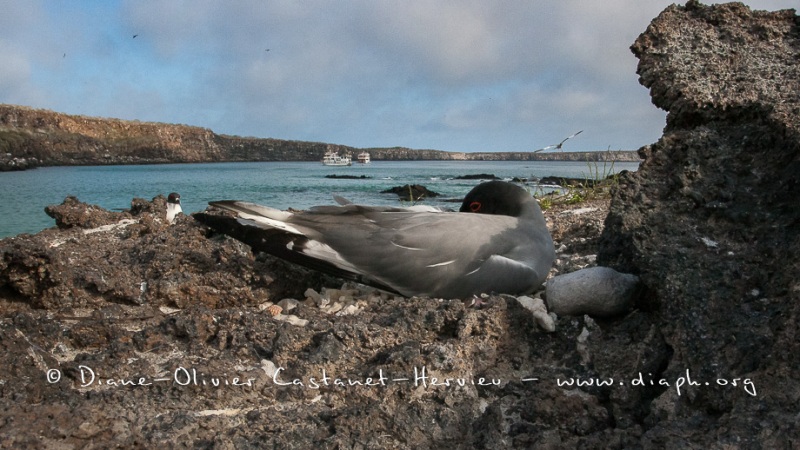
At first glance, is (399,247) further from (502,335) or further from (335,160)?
(335,160)

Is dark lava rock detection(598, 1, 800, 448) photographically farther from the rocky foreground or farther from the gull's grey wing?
the gull's grey wing

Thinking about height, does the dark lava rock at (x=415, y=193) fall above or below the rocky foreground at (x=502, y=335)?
below

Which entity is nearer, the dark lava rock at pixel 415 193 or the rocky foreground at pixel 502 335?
the rocky foreground at pixel 502 335

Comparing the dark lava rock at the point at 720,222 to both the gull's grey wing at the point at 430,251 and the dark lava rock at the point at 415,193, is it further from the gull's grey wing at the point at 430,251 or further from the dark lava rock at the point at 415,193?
the dark lava rock at the point at 415,193

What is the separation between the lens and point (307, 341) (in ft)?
8.75

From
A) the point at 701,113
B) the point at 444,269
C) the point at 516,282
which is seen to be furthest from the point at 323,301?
the point at 701,113

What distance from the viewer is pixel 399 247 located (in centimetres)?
345

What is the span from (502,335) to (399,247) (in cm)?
93

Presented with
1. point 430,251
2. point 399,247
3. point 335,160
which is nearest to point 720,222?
point 430,251

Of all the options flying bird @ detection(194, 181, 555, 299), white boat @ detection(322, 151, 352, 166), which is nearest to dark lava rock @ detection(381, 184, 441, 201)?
flying bird @ detection(194, 181, 555, 299)

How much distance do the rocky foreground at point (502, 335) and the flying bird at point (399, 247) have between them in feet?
0.75

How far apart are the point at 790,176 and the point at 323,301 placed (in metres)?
2.42

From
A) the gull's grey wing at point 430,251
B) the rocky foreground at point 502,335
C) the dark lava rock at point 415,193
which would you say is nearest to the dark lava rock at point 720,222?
the rocky foreground at point 502,335

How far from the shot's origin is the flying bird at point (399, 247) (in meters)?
3.43
